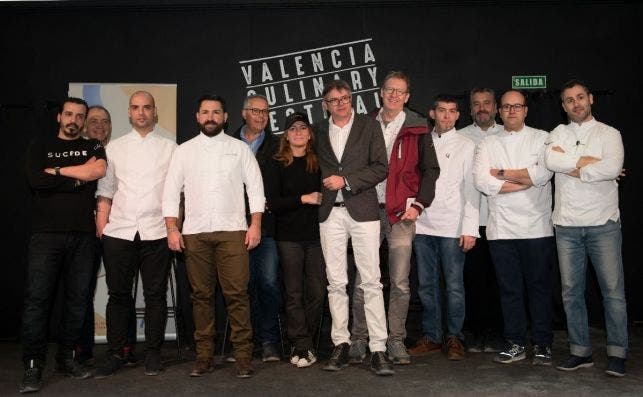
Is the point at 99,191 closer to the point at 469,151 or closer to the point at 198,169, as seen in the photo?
the point at 198,169

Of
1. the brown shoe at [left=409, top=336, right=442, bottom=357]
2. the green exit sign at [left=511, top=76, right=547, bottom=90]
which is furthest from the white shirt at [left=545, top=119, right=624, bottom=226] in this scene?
the green exit sign at [left=511, top=76, right=547, bottom=90]

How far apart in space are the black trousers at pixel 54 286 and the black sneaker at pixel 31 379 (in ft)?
0.13

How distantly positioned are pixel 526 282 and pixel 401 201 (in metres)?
1.01

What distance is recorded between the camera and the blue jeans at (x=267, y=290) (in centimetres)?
402

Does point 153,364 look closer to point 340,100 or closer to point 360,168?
point 360,168

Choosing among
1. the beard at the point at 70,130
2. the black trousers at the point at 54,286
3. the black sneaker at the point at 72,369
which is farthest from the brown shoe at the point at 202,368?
the beard at the point at 70,130

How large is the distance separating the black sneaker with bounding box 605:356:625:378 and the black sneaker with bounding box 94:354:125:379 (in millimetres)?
3061

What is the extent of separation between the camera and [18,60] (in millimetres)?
5227

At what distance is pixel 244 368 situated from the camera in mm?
3541

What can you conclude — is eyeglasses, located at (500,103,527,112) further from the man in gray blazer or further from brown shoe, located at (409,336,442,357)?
brown shoe, located at (409,336,442,357)

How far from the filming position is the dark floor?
321cm

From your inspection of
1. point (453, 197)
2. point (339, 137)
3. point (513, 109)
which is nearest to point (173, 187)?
point (339, 137)

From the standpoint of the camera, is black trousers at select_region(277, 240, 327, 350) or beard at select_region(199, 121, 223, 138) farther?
black trousers at select_region(277, 240, 327, 350)

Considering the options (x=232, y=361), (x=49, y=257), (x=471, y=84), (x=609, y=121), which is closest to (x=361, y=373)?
(x=232, y=361)
